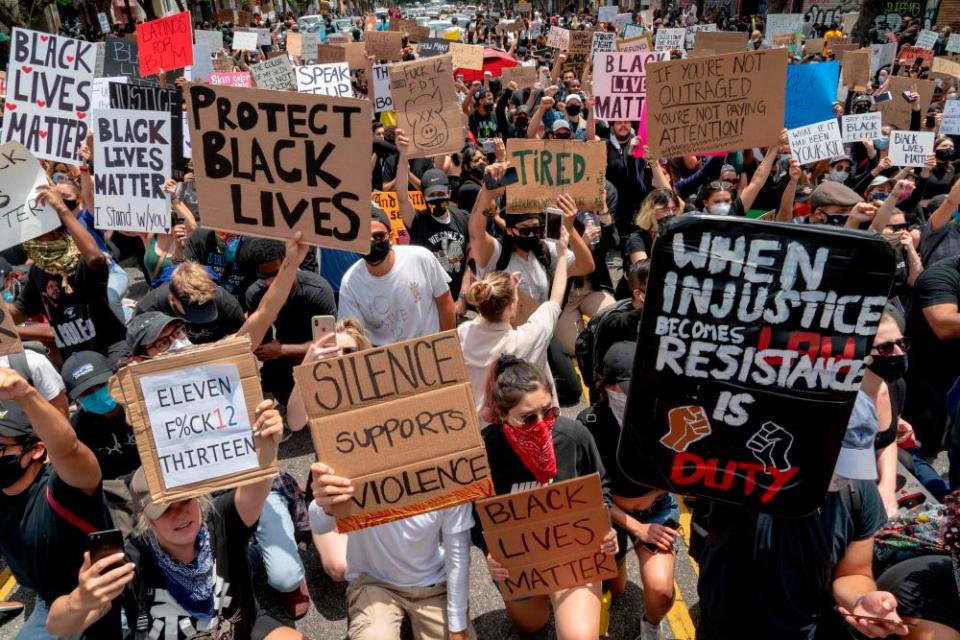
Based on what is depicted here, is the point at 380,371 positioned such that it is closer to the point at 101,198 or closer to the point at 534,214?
the point at 534,214

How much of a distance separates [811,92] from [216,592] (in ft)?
28.2

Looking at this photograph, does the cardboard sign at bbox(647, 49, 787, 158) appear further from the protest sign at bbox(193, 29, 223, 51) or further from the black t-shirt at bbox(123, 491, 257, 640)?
Answer: the protest sign at bbox(193, 29, 223, 51)

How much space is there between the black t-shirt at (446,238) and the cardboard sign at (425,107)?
1.36m

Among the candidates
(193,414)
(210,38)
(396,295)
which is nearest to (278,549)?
(193,414)

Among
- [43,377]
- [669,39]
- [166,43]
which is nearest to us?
[43,377]

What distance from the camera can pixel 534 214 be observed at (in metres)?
5.43

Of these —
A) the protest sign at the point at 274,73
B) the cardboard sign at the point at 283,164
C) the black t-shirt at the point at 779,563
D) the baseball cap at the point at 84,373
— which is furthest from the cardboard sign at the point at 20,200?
the protest sign at the point at 274,73

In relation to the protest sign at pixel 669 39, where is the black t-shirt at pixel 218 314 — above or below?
below

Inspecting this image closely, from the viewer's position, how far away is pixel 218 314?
16.4ft

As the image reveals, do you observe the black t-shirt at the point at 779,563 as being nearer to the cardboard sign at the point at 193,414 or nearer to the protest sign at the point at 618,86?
the cardboard sign at the point at 193,414

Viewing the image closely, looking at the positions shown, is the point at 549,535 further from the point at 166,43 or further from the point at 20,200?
the point at 166,43

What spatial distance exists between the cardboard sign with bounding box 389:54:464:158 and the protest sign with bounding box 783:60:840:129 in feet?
13.2

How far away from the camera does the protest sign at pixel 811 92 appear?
332 inches

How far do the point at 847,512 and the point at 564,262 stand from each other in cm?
267
